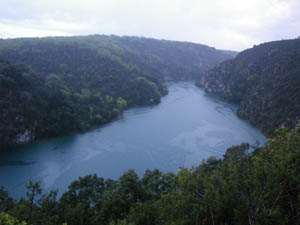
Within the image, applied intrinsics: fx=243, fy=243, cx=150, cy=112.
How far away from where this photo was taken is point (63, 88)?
3897 cm

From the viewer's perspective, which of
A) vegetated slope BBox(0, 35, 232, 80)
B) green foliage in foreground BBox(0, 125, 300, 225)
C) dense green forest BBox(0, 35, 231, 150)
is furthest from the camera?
vegetated slope BBox(0, 35, 232, 80)

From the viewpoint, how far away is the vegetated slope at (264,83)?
3291cm

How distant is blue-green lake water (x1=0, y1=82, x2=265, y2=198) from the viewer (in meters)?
22.8

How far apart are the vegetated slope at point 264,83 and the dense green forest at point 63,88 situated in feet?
55.9

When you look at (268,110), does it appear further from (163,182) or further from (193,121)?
(163,182)

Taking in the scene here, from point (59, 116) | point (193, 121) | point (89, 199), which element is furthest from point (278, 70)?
point (89, 199)

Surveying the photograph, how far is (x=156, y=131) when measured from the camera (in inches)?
1347

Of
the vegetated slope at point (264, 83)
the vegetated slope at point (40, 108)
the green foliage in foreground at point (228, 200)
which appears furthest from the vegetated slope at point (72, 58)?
the green foliage in foreground at point (228, 200)

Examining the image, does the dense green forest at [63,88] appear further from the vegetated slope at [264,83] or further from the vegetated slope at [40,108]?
the vegetated slope at [264,83]

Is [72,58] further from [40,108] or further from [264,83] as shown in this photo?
[264,83]

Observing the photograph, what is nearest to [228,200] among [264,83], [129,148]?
[129,148]

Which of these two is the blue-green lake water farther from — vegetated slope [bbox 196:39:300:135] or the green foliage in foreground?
the green foliage in foreground

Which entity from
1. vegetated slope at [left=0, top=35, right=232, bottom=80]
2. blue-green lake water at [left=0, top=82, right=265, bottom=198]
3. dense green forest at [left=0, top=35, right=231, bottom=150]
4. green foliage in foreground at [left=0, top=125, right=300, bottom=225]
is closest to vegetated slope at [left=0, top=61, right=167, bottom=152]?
dense green forest at [left=0, top=35, right=231, bottom=150]

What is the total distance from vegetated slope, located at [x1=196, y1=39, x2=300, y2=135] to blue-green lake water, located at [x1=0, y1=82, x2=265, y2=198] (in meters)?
3.06
